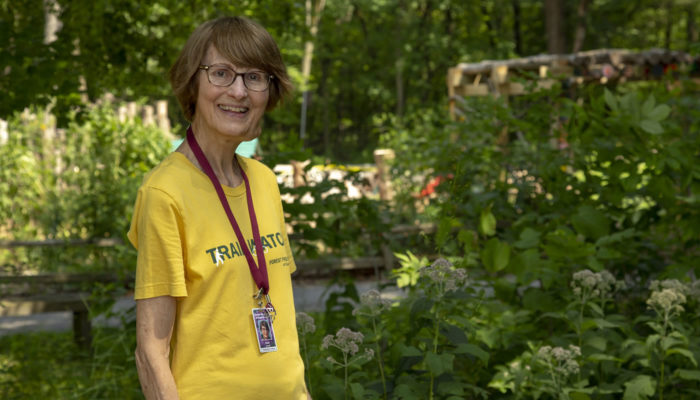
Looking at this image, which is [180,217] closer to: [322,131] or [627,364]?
[627,364]

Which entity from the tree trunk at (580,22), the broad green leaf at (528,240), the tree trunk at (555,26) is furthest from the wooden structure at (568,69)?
the tree trunk at (580,22)

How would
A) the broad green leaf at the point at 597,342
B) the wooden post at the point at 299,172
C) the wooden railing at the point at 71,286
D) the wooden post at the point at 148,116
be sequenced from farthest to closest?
the wooden post at the point at 148,116 → the wooden railing at the point at 71,286 → the wooden post at the point at 299,172 → the broad green leaf at the point at 597,342

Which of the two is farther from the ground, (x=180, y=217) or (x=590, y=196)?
(x=180, y=217)

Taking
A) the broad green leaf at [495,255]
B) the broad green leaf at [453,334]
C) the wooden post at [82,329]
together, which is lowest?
the wooden post at [82,329]

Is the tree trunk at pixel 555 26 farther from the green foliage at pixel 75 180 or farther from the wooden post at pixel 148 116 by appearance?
the green foliage at pixel 75 180

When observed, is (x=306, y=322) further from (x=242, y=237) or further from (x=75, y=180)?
(x=75, y=180)

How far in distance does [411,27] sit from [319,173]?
97.6 feet

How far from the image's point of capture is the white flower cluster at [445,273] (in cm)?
296

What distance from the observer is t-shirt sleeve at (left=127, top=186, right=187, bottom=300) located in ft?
6.02

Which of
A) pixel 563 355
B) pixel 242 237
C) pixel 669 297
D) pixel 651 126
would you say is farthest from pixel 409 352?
pixel 651 126

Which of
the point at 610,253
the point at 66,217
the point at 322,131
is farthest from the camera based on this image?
the point at 322,131

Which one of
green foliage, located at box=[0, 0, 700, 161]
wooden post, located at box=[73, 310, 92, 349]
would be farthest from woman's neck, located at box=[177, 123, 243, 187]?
green foliage, located at box=[0, 0, 700, 161]

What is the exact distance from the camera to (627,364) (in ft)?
13.3

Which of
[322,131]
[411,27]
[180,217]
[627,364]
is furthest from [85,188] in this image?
[322,131]
